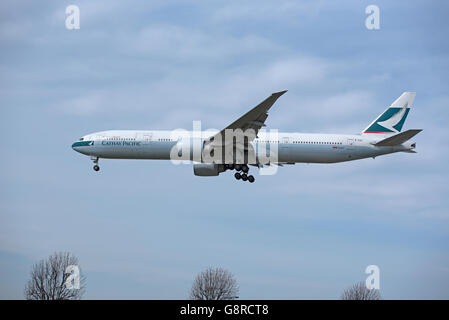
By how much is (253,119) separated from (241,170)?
21.9 ft

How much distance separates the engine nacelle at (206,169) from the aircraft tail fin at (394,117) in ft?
50.3

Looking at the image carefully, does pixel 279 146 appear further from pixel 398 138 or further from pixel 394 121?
pixel 394 121

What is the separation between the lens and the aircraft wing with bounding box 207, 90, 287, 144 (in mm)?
47144

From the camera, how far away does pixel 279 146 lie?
54000 mm

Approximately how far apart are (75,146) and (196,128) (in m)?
11.8

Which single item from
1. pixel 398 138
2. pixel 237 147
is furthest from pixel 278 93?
pixel 398 138

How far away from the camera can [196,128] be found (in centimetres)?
5450

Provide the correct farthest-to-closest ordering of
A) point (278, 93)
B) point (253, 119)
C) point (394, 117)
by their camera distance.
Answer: point (394, 117) < point (253, 119) < point (278, 93)

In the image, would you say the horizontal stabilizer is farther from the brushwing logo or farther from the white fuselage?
the brushwing logo

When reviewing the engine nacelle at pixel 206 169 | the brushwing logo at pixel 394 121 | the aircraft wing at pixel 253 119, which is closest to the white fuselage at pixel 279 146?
the engine nacelle at pixel 206 169

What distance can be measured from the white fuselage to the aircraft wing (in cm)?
314

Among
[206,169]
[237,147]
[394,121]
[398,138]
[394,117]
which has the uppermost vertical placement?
[394,117]
